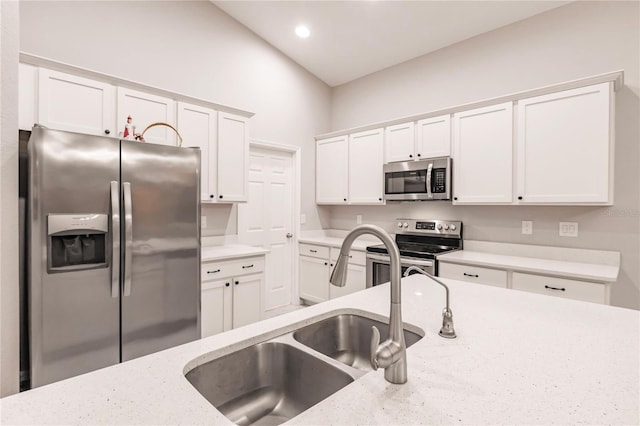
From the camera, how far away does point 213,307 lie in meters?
2.71

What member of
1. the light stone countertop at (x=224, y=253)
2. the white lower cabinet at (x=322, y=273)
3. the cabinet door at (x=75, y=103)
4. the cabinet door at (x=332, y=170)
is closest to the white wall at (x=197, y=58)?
the cabinet door at (x=332, y=170)

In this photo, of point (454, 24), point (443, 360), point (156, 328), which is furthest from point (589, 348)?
point (454, 24)

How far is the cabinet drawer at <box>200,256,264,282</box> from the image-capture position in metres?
2.67

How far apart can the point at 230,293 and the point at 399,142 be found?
8.12 ft

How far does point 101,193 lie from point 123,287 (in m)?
0.57

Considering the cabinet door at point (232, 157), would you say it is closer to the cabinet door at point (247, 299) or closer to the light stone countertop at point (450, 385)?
the cabinet door at point (247, 299)

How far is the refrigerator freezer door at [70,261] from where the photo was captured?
1.63 metres

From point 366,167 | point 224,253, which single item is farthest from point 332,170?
point 224,253

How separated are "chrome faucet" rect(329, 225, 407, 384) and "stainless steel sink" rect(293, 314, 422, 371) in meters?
0.45

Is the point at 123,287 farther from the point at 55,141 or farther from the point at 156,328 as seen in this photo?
the point at 55,141

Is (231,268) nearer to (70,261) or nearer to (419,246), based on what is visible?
(70,261)

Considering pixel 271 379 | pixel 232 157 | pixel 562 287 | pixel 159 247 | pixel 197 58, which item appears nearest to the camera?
pixel 271 379

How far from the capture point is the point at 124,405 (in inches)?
27.7

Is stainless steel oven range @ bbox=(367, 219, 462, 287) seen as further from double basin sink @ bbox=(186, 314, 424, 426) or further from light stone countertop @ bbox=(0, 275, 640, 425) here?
double basin sink @ bbox=(186, 314, 424, 426)
